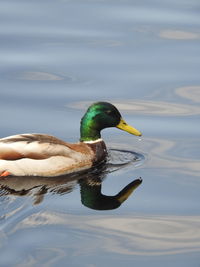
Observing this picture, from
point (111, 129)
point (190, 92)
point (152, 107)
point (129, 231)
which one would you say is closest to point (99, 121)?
point (111, 129)

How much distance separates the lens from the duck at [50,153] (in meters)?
10.9

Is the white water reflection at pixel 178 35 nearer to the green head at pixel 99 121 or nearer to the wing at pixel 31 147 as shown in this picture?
the green head at pixel 99 121

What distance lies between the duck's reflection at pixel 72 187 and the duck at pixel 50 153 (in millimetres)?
104

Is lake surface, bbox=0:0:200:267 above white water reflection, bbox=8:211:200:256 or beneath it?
above

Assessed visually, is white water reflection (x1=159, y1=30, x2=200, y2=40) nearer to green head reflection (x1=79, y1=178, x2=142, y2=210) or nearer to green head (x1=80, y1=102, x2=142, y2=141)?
green head (x1=80, y1=102, x2=142, y2=141)

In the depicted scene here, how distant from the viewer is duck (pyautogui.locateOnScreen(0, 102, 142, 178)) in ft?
35.8

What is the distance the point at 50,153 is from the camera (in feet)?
36.3

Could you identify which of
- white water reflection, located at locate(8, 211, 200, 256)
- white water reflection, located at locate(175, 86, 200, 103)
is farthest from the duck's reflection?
white water reflection, located at locate(175, 86, 200, 103)

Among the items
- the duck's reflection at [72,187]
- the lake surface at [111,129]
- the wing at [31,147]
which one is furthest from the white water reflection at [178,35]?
the wing at [31,147]

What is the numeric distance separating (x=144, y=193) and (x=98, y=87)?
3388 millimetres

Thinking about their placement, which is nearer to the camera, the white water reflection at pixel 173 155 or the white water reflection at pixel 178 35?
the white water reflection at pixel 173 155

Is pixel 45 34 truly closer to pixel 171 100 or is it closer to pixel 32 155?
pixel 171 100

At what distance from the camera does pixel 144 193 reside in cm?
1031

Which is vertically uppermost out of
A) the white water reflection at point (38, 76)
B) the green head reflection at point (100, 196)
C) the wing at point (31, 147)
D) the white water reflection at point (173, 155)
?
the white water reflection at point (38, 76)
